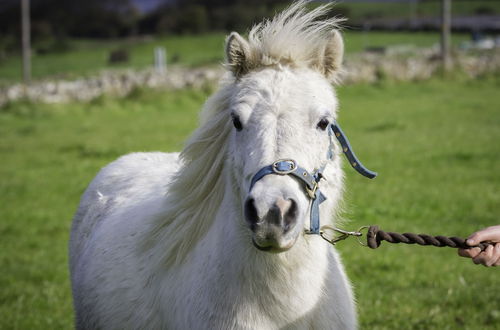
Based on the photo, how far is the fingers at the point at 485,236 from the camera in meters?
2.89

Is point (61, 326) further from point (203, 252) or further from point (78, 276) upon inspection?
point (203, 252)

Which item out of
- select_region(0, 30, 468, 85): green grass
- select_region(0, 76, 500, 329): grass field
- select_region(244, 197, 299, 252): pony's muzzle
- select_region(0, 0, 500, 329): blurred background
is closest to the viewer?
select_region(244, 197, 299, 252): pony's muzzle

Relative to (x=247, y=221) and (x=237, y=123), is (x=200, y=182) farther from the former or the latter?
(x=247, y=221)

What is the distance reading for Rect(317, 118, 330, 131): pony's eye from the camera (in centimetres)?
296

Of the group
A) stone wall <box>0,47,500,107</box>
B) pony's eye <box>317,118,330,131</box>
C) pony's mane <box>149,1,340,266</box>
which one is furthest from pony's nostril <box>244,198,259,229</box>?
stone wall <box>0,47,500,107</box>

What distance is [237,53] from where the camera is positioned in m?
3.20

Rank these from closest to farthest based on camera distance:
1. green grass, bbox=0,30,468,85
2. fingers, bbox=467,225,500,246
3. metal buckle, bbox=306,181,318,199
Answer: metal buckle, bbox=306,181,318,199, fingers, bbox=467,225,500,246, green grass, bbox=0,30,468,85

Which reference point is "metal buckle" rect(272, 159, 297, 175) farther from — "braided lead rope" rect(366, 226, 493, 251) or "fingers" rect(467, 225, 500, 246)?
"fingers" rect(467, 225, 500, 246)

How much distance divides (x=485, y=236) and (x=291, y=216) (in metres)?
1.13

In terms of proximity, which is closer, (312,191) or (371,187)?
(312,191)

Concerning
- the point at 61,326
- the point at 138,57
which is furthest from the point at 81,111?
the point at 138,57

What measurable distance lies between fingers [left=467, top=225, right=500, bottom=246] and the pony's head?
852 millimetres

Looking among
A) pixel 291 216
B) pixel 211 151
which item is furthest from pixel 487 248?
pixel 211 151

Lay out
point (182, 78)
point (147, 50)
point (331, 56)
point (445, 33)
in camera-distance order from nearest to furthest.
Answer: point (331, 56), point (182, 78), point (445, 33), point (147, 50)
